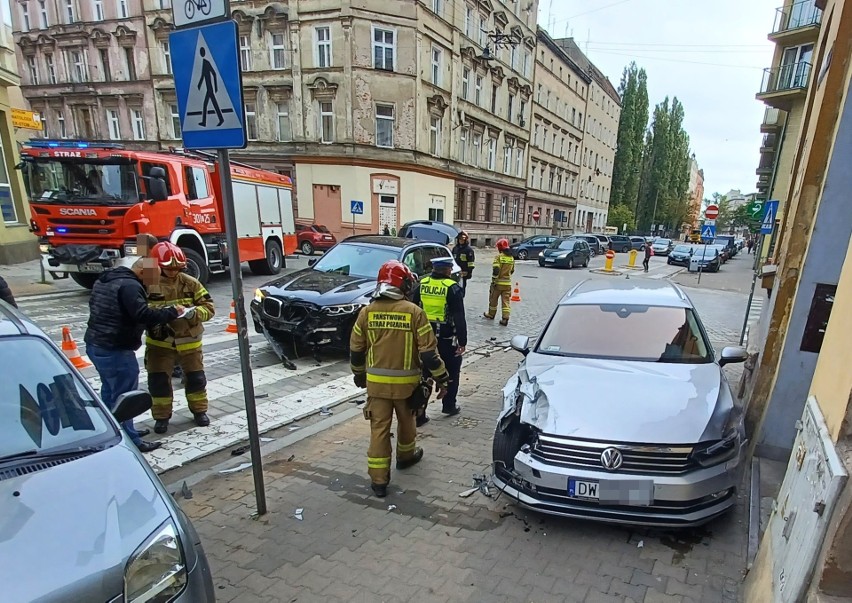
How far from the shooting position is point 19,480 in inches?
73.5

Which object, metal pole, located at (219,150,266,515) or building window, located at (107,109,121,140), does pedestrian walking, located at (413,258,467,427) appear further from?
building window, located at (107,109,121,140)

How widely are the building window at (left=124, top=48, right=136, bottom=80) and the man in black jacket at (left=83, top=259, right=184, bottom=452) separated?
3279 cm

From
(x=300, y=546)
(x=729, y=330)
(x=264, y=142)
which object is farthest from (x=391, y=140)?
(x=300, y=546)

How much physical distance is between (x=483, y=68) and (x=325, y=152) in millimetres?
13946

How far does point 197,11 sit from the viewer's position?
8.95 feet

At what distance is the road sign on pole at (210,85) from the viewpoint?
2.70 m

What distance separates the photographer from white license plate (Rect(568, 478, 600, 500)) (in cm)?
287

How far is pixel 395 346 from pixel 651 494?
1927 mm

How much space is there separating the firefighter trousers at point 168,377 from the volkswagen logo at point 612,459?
380cm

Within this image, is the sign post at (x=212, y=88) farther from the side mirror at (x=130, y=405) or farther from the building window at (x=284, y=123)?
the building window at (x=284, y=123)

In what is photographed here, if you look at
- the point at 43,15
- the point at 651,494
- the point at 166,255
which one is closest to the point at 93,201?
the point at 166,255

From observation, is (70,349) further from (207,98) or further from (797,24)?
(797,24)

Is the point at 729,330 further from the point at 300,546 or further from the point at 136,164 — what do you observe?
the point at 136,164

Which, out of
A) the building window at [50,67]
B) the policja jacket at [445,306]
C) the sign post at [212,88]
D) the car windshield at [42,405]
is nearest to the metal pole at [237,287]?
the sign post at [212,88]
